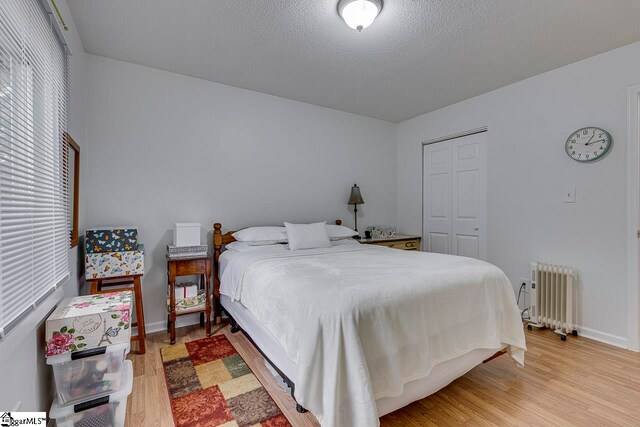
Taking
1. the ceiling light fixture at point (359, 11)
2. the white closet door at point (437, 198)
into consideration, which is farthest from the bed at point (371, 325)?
the white closet door at point (437, 198)

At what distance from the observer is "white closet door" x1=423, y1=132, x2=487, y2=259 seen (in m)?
3.68

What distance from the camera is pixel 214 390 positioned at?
1.92 m

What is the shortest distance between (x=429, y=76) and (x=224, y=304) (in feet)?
10.1

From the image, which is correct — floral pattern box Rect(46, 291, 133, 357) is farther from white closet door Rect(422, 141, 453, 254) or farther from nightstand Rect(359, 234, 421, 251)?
white closet door Rect(422, 141, 453, 254)

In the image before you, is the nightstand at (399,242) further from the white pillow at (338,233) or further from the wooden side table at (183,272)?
the wooden side table at (183,272)

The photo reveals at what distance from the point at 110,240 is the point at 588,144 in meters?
4.21

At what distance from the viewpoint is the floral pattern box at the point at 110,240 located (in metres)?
2.31

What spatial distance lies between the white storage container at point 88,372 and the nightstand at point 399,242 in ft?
9.26

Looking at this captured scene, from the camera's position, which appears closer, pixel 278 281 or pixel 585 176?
pixel 278 281

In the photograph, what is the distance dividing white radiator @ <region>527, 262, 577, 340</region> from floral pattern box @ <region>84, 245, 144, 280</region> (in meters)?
3.67

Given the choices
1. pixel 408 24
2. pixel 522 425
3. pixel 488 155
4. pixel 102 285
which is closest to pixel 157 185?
pixel 102 285

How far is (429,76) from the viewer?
303 centimetres

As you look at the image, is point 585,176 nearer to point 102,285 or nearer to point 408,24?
point 408,24

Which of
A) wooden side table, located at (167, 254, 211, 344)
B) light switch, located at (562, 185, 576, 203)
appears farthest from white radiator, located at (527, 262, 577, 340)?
wooden side table, located at (167, 254, 211, 344)
